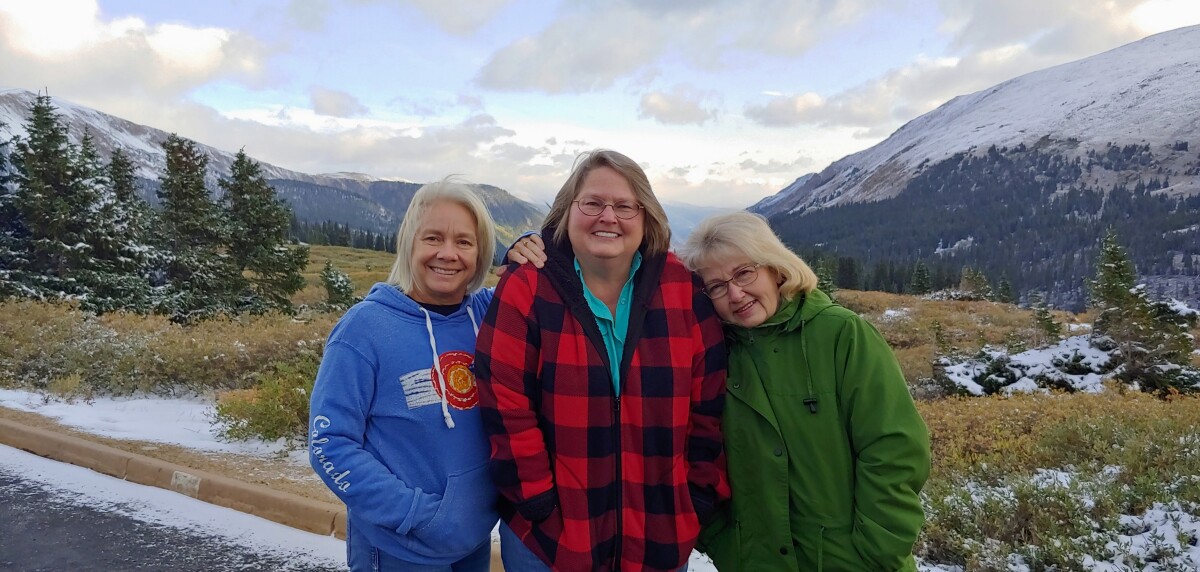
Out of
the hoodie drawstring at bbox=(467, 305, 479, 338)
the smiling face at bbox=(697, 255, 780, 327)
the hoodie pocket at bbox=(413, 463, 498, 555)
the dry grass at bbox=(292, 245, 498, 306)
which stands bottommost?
the dry grass at bbox=(292, 245, 498, 306)

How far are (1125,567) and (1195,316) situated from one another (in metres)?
9.14

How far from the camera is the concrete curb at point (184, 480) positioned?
3.99 m

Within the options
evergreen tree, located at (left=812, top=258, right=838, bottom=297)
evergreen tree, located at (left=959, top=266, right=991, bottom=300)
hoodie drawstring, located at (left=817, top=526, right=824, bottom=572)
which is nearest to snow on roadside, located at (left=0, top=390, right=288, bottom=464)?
hoodie drawstring, located at (left=817, top=526, right=824, bottom=572)

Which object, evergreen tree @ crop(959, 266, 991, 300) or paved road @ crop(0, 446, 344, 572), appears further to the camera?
evergreen tree @ crop(959, 266, 991, 300)

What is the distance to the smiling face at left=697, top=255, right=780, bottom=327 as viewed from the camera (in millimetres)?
2002

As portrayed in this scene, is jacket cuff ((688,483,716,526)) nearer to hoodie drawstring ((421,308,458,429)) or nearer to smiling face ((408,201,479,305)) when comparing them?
hoodie drawstring ((421,308,458,429))

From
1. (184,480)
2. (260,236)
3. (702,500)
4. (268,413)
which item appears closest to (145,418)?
(268,413)

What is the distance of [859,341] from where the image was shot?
1.87m

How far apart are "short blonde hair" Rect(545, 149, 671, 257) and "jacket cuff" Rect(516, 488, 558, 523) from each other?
29.3 inches

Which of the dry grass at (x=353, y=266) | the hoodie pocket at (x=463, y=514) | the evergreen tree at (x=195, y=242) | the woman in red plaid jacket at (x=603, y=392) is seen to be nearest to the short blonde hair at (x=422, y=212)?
the woman in red plaid jacket at (x=603, y=392)

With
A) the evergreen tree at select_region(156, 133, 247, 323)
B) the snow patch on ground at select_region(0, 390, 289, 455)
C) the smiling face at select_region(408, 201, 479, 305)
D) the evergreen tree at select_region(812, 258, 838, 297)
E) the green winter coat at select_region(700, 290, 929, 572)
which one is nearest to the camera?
the green winter coat at select_region(700, 290, 929, 572)

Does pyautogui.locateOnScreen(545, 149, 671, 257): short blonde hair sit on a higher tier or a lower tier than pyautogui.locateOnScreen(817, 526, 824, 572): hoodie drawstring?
higher

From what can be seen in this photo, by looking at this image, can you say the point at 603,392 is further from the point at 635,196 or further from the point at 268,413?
the point at 268,413

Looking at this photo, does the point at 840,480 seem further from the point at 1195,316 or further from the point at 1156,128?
the point at 1156,128
